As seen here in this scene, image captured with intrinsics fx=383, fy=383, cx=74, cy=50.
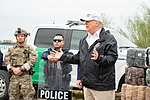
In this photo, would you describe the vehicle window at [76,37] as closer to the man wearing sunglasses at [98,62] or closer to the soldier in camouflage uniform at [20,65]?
the soldier in camouflage uniform at [20,65]

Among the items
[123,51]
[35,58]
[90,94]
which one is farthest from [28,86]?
[123,51]

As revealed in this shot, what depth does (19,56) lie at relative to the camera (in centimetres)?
630

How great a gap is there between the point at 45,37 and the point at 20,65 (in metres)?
2.64

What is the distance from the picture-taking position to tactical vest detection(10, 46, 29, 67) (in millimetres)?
6297

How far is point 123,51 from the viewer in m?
8.66

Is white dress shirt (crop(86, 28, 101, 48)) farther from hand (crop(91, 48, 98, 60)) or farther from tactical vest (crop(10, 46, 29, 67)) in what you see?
tactical vest (crop(10, 46, 29, 67))

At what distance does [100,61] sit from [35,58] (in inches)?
88.5

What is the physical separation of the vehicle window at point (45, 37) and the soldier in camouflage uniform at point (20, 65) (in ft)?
7.94

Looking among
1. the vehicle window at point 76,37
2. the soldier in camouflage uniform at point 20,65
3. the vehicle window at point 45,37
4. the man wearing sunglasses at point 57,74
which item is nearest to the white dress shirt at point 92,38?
the man wearing sunglasses at point 57,74

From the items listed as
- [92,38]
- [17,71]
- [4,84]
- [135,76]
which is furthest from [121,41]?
[92,38]

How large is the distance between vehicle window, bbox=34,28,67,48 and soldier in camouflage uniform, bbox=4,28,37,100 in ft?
7.94

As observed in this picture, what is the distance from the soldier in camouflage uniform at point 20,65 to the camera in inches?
246

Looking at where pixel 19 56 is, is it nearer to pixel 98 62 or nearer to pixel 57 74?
pixel 57 74

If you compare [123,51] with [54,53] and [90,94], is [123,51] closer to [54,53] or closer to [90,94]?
[54,53]
